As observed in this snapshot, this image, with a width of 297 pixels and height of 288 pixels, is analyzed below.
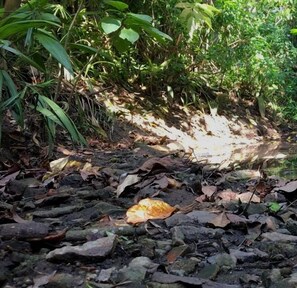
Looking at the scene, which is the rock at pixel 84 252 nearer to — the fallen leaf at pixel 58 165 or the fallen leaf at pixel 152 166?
the fallen leaf at pixel 152 166

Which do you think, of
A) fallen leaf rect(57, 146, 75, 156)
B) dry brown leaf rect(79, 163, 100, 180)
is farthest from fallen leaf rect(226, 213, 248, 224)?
fallen leaf rect(57, 146, 75, 156)

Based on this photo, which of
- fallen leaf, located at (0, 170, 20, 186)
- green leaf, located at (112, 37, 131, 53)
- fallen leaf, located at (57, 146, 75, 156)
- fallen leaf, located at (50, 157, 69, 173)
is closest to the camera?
fallen leaf, located at (0, 170, 20, 186)

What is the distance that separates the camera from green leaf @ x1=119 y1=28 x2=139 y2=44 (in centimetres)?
296

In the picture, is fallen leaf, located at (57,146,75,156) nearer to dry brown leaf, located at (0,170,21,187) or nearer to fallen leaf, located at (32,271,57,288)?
dry brown leaf, located at (0,170,21,187)

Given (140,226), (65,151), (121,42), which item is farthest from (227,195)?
(65,151)

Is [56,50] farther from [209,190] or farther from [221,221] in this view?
[221,221]

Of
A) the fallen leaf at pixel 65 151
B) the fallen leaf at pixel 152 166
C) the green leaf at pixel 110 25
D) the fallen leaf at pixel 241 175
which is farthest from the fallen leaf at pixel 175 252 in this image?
the fallen leaf at pixel 65 151

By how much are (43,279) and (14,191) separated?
3.50 feet

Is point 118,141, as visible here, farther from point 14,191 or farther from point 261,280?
point 261,280

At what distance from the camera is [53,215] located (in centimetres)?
185

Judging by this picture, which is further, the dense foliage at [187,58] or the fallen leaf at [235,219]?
the dense foliage at [187,58]

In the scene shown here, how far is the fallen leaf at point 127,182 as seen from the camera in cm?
220

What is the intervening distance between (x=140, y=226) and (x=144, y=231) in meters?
0.05

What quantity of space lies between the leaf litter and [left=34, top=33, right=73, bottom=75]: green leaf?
60 cm
